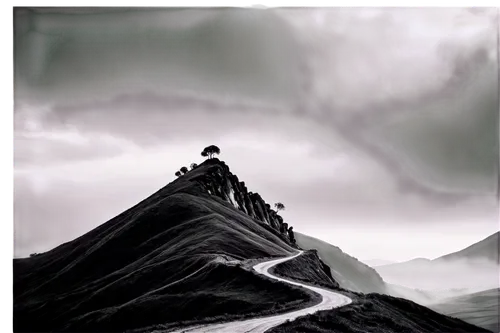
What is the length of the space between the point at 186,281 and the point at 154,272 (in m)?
11.6

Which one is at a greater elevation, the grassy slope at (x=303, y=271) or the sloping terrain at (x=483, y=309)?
the grassy slope at (x=303, y=271)

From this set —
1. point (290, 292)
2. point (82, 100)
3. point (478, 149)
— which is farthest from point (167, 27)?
point (478, 149)

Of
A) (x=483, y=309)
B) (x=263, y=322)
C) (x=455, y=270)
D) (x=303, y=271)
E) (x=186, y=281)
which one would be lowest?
Answer: (x=483, y=309)

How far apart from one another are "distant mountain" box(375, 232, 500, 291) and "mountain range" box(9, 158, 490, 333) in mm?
2206

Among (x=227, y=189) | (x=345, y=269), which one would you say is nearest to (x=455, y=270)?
(x=227, y=189)

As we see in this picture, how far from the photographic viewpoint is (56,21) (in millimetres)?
34344

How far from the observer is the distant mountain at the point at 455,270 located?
1441 inches

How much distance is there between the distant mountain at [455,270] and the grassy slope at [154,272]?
38.0ft

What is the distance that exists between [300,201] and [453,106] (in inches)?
653

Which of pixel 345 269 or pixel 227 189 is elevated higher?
pixel 227 189

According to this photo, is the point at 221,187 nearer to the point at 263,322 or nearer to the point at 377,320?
the point at 377,320

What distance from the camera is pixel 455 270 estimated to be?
41562 mm

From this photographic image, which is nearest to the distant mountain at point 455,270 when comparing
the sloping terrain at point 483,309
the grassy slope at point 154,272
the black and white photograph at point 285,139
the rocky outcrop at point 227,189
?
the black and white photograph at point 285,139

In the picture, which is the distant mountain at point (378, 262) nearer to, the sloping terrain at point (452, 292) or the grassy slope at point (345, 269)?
the sloping terrain at point (452, 292)
